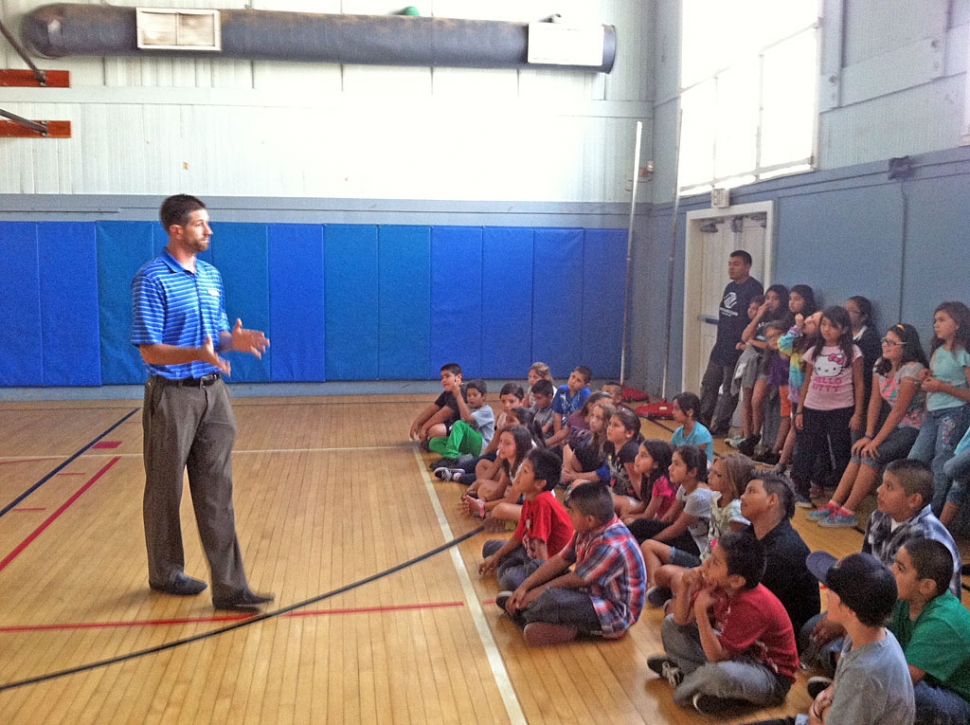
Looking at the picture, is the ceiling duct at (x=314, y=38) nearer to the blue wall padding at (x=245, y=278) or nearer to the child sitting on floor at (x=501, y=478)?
the blue wall padding at (x=245, y=278)

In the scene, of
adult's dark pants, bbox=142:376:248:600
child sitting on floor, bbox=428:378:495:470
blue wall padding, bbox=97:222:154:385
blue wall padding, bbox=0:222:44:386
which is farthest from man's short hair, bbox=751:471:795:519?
blue wall padding, bbox=0:222:44:386

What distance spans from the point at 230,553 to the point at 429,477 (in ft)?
9.98

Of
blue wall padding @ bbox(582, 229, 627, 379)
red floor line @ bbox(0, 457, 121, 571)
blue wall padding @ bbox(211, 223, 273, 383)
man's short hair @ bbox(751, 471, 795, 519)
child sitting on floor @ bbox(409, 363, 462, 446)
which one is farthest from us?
blue wall padding @ bbox(582, 229, 627, 379)

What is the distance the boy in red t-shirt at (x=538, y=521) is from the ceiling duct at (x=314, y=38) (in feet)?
25.6

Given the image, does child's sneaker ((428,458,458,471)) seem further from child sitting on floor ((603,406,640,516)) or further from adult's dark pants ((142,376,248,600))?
adult's dark pants ((142,376,248,600))

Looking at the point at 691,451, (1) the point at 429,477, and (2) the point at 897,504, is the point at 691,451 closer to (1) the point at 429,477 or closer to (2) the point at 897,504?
(2) the point at 897,504

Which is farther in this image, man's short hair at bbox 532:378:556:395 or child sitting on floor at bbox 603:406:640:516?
man's short hair at bbox 532:378:556:395

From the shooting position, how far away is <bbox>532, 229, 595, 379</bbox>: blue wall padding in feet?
39.0

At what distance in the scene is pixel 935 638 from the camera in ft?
9.75

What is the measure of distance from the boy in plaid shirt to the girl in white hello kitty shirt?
2.81 metres

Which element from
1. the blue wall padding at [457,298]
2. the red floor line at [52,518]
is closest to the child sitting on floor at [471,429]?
the red floor line at [52,518]

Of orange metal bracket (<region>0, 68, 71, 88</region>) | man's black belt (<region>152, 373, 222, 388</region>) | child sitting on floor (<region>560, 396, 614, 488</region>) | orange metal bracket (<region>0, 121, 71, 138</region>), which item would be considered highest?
orange metal bracket (<region>0, 68, 71, 88</region>)

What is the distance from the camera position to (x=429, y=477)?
7.25m

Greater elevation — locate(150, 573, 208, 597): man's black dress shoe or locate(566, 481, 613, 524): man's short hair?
locate(566, 481, 613, 524): man's short hair
